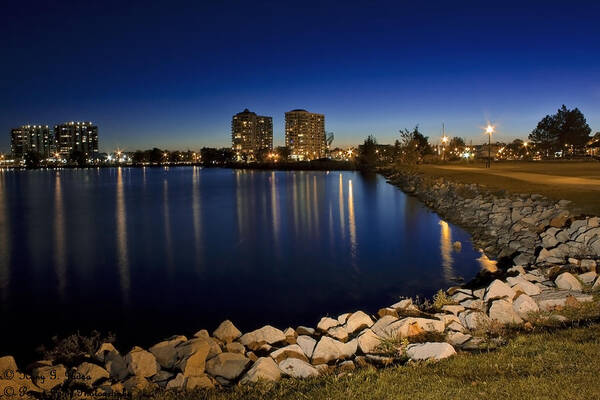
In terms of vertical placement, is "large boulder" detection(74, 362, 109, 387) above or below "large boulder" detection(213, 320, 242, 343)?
above

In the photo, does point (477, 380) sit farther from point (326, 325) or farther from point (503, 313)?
point (326, 325)

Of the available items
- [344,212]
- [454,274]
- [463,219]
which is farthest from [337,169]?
[454,274]

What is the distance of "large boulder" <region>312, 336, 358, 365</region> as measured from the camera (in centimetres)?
843

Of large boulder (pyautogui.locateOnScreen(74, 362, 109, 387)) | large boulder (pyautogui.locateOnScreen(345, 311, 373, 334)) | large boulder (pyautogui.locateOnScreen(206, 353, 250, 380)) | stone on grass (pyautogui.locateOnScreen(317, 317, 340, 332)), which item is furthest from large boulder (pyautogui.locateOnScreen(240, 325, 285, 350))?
large boulder (pyautogui.locateOnScreen(74, 362, 109, 387))

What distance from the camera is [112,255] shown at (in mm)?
23656

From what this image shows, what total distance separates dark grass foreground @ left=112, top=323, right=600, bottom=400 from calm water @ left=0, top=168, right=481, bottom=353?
6.56 m

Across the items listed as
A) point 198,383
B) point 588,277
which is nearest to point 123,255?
point 198,383

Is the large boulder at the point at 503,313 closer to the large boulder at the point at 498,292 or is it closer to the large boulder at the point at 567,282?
the large boulder at the point at 498,292

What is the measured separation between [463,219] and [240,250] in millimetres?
15252

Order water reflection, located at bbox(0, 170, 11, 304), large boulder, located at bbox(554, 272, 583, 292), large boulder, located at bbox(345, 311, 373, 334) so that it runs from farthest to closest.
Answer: water reflection, located at bbox(0, 170, 11, 304), large boulder, located at bbox(554, 272, 583, 292), large boulder, located at bbox(345, 311, 373, 334)

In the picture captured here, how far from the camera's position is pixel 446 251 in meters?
22.1

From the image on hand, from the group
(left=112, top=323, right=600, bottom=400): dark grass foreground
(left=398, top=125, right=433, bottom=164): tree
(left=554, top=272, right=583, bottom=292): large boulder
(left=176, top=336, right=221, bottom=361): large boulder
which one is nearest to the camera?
(left=112, top=323, right=600, bottom=400): dark grass foreground

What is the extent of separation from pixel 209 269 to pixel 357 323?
11190mm

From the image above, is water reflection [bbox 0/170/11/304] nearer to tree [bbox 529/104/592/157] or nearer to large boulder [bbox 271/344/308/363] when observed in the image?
large boulder [bbox 271/344/308/363]
